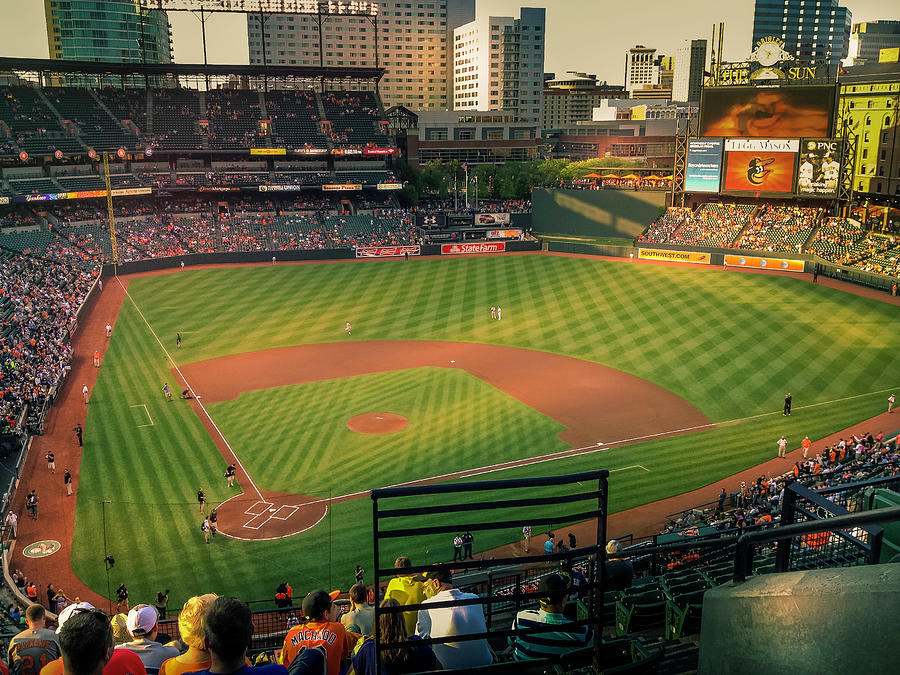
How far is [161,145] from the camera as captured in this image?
261ft

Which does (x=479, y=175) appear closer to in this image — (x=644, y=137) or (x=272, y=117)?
(x=272, y=117)

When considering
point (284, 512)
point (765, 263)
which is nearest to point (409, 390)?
point (284, 512)

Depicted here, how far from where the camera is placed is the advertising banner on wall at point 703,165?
65.9m

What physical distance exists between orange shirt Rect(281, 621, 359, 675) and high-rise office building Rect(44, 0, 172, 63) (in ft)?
561

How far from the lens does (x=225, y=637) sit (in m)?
4.41

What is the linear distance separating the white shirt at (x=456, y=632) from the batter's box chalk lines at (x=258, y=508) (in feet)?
71.3

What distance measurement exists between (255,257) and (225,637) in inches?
2745

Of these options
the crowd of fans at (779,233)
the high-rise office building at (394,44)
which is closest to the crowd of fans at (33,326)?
the crowd of fans at (779,233)

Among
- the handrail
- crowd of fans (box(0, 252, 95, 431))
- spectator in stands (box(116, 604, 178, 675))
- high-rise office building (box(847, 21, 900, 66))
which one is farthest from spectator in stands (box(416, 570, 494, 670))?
high-rise office building (box(847, 21, 900, 66))

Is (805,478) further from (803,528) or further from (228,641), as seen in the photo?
(228,641)

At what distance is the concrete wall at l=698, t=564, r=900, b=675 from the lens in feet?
11.8

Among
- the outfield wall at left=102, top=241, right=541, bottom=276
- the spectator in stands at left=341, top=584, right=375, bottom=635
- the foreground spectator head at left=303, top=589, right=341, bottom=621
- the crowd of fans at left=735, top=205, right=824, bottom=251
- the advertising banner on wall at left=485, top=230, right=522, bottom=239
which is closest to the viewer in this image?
the foreground spectator head at left=303, top=589, right=341, bottom=621

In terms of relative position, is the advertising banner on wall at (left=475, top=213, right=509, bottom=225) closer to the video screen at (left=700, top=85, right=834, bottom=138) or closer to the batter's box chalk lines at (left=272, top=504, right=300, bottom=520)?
the video screen at (left=700, top=85, right=834, bottom=138)

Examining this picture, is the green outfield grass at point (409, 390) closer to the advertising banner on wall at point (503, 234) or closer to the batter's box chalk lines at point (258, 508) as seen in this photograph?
the batter's box chalk lines at point (258, 508)
